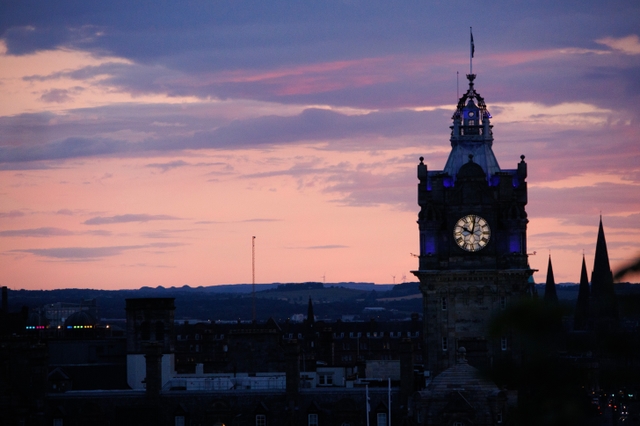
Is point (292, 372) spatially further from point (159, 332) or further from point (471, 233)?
point (159, 332)

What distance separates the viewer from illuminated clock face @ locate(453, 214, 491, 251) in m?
96.4

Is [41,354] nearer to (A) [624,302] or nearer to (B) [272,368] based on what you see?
(B) [272,368]

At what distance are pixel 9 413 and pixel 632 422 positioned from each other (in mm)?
49439

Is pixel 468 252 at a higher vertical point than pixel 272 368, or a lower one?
higher

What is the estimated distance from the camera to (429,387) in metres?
83.9

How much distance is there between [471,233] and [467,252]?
125 centimetres

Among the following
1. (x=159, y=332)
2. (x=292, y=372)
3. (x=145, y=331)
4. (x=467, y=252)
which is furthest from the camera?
(x=159, y=332)

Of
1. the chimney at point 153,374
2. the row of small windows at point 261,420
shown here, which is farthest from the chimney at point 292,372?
the chimney at point 153,374

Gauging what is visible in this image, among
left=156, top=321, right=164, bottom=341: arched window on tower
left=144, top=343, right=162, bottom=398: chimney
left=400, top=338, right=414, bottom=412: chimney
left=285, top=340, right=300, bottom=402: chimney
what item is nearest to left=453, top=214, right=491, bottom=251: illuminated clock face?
left=400, top=338, right=414, bottom=412: chimney

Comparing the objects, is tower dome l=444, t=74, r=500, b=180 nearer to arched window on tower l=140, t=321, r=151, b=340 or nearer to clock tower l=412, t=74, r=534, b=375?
clock tower l=412, t=74, r=534, b=375

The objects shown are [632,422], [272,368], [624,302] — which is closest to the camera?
[624,302]

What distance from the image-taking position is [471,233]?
3807 inches

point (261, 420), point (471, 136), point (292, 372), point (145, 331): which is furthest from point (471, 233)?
point (145, 331)

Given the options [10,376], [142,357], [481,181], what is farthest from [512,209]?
[10,376]
